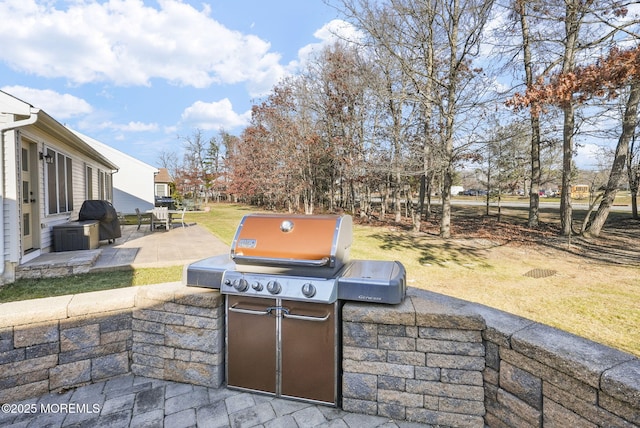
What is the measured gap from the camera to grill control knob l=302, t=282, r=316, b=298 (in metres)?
2.09

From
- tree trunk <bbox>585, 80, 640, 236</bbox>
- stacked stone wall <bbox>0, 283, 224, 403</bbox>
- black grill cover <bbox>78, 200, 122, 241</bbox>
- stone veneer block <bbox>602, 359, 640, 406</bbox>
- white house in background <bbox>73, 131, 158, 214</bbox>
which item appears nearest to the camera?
stone veneer block <bbox>602, 359, 640, 406</bbox>

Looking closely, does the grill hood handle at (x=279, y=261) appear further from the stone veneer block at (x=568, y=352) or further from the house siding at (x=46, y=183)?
the house siding at (x=46, y=183)

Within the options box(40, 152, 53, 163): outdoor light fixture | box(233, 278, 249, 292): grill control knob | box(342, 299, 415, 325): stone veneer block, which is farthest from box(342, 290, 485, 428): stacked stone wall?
box(40, 152, 53, 163): outdoor light fixture

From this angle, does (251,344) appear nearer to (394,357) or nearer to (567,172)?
(394,357)

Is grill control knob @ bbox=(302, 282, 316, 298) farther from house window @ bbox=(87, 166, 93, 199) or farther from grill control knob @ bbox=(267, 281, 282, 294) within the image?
house window @ bbox=(87, 166, 93, 199)

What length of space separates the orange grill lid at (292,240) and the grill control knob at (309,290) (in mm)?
148

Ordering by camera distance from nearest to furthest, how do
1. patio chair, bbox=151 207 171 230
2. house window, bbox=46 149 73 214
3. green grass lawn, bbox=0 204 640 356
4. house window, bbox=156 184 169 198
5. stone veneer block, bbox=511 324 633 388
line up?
1. stone veneer block, bbox=511 324 633 388
2. green grass lawn, bbox=0 204 640 356
3. house window, bbox=46 149 73 214
4. patio chair, bbox=151 207 171 230
5. house window, bbox=156 184 169 198

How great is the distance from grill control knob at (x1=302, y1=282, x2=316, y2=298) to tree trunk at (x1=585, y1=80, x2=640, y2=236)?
33.2 feet

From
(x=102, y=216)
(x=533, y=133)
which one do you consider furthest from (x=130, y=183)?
(x=533, y=133)

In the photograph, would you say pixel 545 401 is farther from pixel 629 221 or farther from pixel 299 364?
pixel 629 221

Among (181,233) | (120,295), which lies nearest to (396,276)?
(120,295)

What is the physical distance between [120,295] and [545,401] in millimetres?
2895

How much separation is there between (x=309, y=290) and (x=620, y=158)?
10.6m

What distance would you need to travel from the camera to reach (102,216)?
8141 mm
